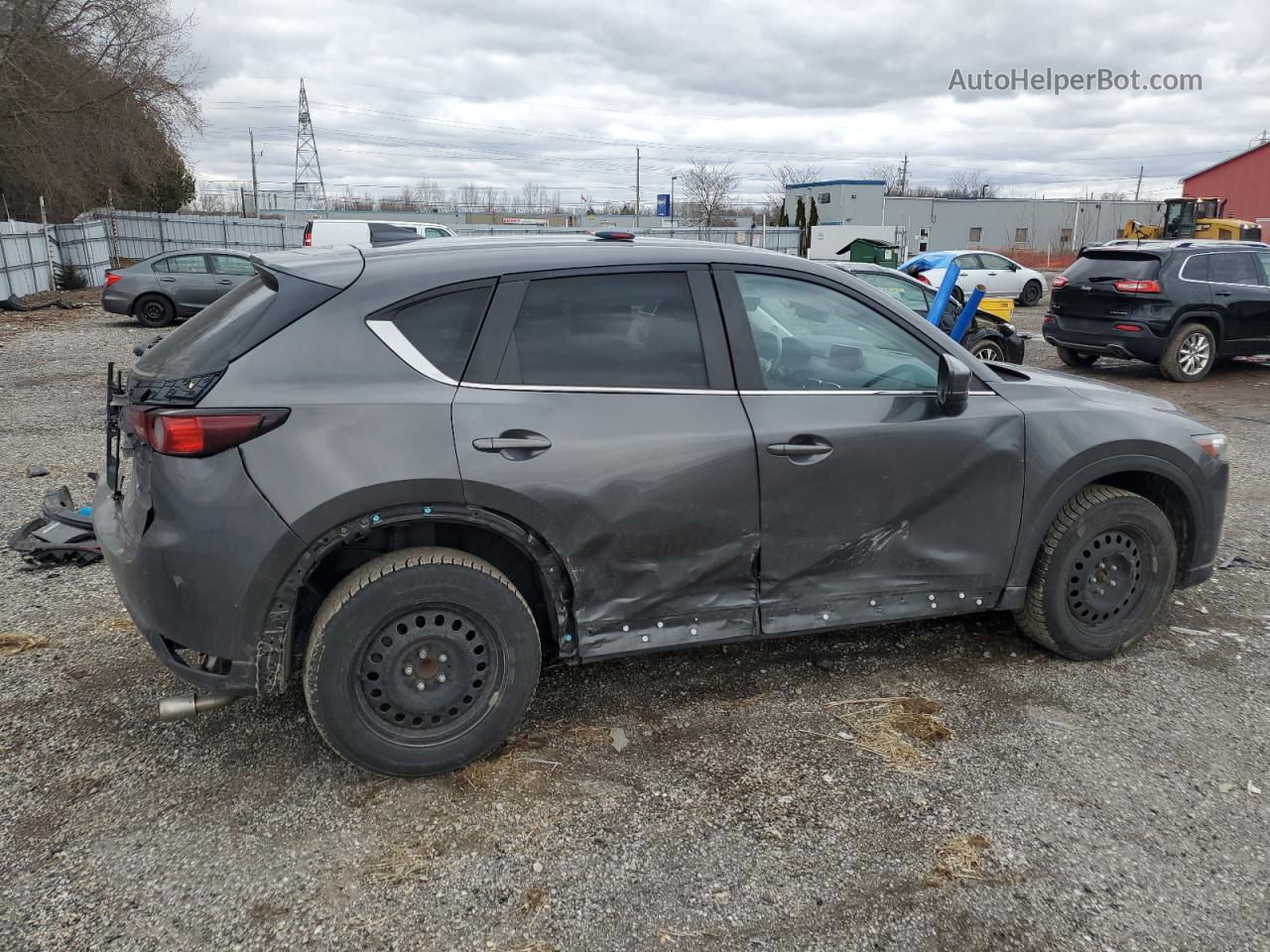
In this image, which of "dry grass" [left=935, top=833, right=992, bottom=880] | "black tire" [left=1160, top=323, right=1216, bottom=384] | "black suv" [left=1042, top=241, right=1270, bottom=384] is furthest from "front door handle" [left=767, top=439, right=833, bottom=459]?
"black tire" [left=1160, top=323, right=1216, bottom=384]

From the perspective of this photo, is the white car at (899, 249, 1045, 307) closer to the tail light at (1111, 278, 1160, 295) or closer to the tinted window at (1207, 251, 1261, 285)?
the tinted window at (1207, 251, 1261, 285)

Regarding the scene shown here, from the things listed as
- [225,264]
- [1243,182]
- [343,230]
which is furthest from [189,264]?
[1243,182]

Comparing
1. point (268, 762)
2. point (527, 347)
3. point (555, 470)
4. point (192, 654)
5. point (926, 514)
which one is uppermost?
point (527, 347)

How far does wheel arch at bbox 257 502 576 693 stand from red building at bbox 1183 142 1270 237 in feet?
174

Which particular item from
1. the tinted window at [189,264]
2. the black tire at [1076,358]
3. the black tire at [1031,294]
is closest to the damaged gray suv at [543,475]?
the black tire at [1076,358]

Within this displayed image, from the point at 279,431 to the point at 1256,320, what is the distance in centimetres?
1299

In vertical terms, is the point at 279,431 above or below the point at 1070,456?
above

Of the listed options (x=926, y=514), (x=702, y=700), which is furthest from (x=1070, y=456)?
(x=702, y=700)

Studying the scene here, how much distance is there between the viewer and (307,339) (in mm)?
2967

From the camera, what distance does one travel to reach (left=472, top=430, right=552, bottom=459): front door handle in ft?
9.84

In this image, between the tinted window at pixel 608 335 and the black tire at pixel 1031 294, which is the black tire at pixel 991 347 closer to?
the tinted window at pixel 608 335

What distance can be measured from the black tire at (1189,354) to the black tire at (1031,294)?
13.1 m

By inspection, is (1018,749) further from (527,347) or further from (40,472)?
(40,472)

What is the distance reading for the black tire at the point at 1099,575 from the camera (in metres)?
3.88
